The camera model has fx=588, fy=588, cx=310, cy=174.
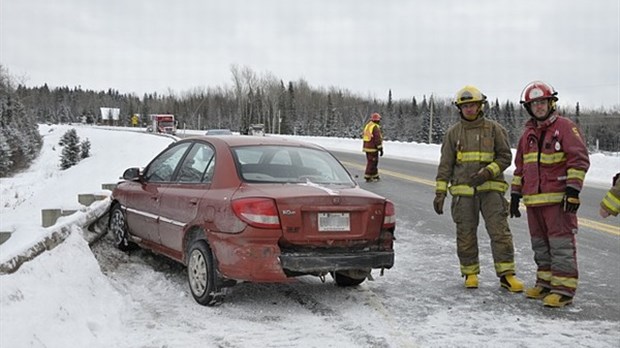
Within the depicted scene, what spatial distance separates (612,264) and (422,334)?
360 centimetres

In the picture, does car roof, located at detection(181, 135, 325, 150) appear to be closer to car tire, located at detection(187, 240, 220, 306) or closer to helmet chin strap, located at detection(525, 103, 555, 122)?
car tire, located at detection(187, 240, 220, 306)

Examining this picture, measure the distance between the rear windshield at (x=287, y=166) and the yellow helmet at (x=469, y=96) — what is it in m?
1.36

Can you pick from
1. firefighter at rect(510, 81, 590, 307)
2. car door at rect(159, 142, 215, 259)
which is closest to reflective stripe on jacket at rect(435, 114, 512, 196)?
firefighter at rect(510, 81, 590, 307)

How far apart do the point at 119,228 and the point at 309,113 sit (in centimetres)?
10786

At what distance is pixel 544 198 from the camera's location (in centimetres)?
534

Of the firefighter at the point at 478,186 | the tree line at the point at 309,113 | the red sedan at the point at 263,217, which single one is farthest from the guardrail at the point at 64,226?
the tree line at the point at 309,113

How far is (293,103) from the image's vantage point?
111812mm

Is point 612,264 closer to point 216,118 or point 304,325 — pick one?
point 304,325

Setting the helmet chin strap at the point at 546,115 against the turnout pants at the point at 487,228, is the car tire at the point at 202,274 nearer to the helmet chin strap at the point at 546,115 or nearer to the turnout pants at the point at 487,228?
the turnout pants at the point at 487,228

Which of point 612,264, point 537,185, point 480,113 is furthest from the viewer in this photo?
point 612,264

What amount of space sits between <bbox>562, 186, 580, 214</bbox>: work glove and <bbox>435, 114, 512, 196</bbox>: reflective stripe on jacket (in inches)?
33.2

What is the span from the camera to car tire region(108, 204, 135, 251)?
23.0 feet

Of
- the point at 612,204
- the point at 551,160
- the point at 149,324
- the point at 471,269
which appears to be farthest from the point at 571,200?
the point at 149,324

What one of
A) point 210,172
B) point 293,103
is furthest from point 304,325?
point 293,103
